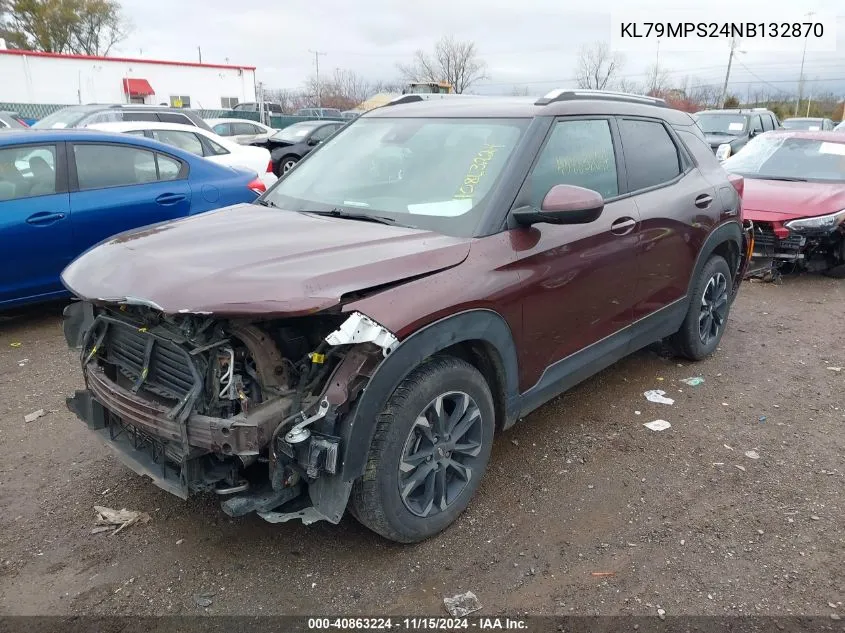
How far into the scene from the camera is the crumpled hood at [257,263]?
93.5 inches

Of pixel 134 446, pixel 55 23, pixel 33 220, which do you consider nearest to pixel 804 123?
pixel 33 220

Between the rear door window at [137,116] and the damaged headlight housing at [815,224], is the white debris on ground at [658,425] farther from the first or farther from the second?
the rear door window at [137,116]

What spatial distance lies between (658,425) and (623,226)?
1.32 meters

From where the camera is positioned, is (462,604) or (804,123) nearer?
(462,604)

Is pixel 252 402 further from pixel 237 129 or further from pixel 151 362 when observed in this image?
pixel 237 129

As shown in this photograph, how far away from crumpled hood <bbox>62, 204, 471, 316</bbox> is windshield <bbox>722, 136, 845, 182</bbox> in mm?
7183

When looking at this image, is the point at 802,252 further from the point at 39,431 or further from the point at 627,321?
the point at 39,431

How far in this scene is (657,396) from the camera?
459 cm

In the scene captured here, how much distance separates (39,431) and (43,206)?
7.05ft

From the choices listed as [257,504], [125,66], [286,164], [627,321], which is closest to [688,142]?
[627,321]

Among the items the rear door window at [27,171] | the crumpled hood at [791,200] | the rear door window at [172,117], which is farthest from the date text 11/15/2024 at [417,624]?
the rear door window at [172,117]

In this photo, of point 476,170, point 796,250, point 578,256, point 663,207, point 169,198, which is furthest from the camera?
point 796,250

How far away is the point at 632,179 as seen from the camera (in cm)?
398

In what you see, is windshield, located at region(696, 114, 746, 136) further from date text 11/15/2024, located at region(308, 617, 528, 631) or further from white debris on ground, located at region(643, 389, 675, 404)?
date text 11/15/2024, located at region(308, 617, 528, 631)
